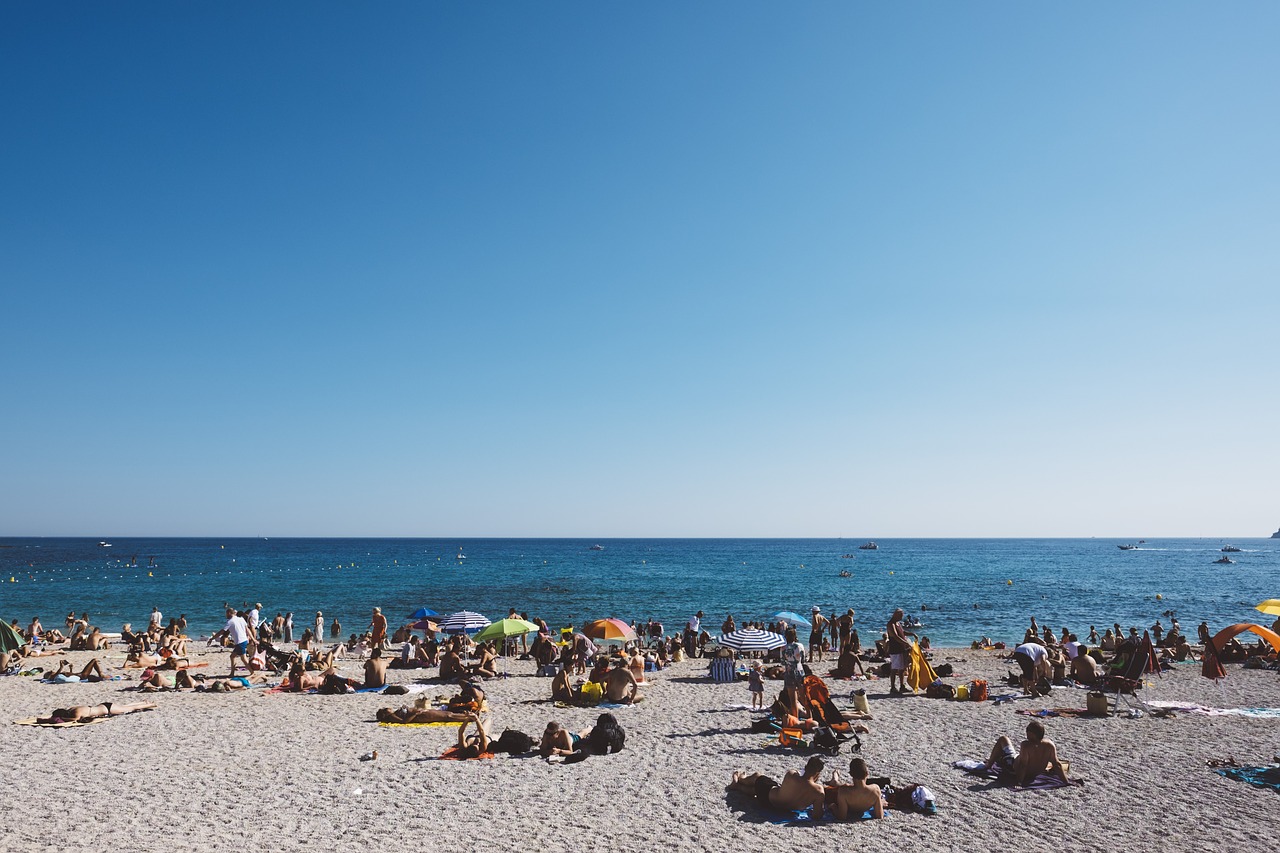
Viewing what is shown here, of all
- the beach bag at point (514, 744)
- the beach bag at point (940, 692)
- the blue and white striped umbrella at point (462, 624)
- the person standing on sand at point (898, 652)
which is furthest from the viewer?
the blue and white striped umbrella at point (462, 624)

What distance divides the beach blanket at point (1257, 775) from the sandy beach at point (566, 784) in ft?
0.93

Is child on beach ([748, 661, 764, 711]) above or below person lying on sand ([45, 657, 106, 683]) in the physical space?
above

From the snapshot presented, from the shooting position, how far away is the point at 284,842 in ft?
26.1

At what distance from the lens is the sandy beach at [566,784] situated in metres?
8.18

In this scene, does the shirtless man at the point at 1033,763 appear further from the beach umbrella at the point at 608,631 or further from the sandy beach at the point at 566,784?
the beach umbrella at the point at 608,631

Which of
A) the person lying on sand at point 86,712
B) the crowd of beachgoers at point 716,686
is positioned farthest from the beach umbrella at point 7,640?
the person lying on sand at point 86,712

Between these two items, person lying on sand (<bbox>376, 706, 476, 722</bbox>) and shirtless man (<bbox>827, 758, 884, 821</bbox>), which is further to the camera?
person lying on sand (<bbox>376, 706, 476, 722</bbox>)

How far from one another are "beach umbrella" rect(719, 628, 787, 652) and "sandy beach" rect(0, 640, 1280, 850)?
2228 mm

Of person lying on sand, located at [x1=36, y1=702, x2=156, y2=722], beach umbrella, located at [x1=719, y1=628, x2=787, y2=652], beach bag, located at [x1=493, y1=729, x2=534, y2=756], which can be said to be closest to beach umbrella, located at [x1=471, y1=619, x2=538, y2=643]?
beach umbrella, located at [x1=719, y1=628, x2=787, y2=652]

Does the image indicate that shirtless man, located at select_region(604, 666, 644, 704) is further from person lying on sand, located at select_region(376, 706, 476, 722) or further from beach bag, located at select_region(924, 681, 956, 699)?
beach bag, located at select_region(924, 681, 956, 699)

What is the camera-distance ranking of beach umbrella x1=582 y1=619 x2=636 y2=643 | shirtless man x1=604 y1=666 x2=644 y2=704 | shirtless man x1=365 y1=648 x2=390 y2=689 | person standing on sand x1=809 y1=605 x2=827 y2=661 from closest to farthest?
1. shirtless man x1=604 y1=666 x2=644 y2=704
2. shirtless man x1=365 y1=648 x2=390 y2=689
3. beach umbrella x1=582 y1=619 x2=636 y2=643
4. person standing on sand x1=809 y1=605 x2=827 y2=661

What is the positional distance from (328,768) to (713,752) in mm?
6055

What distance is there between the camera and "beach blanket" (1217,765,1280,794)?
32.2ft

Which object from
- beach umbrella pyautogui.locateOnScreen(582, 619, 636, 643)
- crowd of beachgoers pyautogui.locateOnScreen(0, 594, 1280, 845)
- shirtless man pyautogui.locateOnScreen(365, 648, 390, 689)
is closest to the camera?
crowd of beachgoers pyautogui.locateOnScreen(0, 594, 1280, 845)
